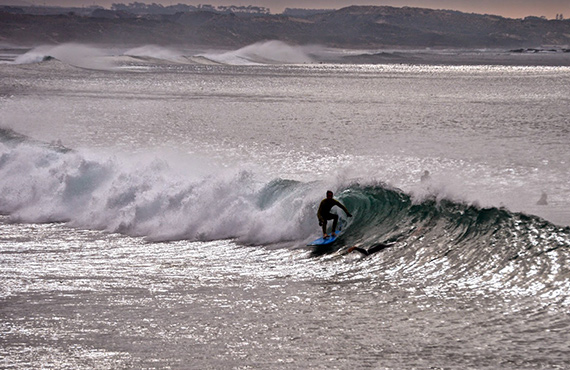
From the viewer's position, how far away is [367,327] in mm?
11406

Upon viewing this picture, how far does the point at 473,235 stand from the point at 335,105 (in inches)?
2040

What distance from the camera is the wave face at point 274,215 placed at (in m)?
14.6

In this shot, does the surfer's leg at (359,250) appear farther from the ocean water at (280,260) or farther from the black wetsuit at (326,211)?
the black wetsuit at (326,211)

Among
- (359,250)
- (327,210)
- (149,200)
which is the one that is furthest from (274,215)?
(149,200)

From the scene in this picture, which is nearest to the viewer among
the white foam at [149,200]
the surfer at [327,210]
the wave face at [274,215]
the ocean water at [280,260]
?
the ocean water at [280,260]

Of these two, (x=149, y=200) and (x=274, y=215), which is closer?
(x=274, y=215)

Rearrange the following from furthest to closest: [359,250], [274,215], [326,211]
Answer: [274,215] < [326,211] < [359,250]

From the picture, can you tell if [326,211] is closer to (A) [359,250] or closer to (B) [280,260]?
(A) [359,250]

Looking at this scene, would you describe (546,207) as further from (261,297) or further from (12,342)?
(12,342)

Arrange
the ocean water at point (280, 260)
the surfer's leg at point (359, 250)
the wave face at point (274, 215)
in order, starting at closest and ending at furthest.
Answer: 1. the ocean water at point (280, 260)
2. the wave face at point (274, 215)
3. the surfer's leg at point (359, 250)

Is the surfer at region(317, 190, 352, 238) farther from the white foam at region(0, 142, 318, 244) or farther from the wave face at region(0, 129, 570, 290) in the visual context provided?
the white foam at region(0, 142, 318, 244)

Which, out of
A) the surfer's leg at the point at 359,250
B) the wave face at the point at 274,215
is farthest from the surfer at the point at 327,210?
the surfer's leg at the point at 359,250

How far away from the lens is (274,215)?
18891mm

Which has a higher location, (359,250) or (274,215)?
(359,250)
